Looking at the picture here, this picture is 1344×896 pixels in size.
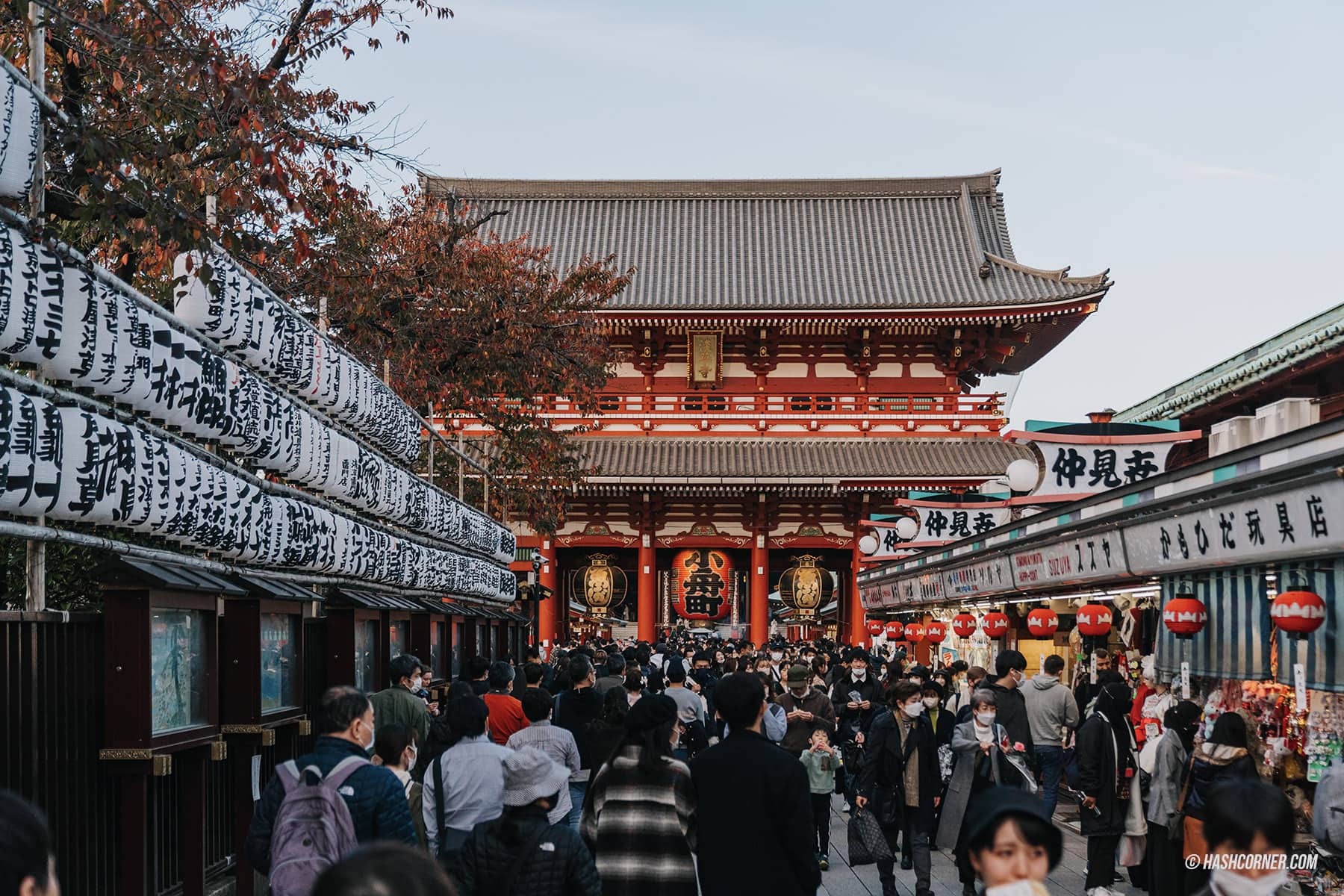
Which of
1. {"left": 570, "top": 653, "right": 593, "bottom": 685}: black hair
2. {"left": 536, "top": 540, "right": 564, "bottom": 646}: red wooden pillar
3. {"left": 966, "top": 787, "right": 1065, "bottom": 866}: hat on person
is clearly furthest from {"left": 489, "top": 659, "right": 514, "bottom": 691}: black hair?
{"left": 536, "top": 540, "right": 564, "bottom": 646}: red wooden pillar

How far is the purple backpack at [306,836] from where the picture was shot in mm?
5117

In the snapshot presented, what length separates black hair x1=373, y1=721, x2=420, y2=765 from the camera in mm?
6301

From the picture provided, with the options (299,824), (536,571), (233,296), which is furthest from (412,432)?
(536,571)

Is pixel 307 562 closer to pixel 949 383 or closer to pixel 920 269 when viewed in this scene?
pixel 949 383

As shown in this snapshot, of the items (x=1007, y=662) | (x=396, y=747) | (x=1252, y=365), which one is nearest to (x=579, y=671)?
(x=1007, y=662)

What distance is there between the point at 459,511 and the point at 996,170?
25.8 m

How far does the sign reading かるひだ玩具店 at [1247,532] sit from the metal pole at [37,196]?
7.05 metres

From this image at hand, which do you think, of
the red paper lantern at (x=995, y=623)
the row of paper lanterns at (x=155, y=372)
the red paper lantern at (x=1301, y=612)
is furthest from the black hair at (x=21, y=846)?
the red paper lantern at (x=995, y=623)

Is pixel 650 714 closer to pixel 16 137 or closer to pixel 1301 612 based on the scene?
pixel 16 137

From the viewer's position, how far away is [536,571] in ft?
107

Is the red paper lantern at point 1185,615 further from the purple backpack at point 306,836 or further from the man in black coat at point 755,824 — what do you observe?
the purple backpack at point 306,836

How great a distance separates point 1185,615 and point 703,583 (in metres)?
21.8

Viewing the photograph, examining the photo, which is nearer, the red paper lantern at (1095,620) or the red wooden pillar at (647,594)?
the red paper lantern at (1095,620)

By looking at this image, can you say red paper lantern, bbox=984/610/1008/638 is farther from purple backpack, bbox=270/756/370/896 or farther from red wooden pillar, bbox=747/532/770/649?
purple backpack, bbox=270/756/370/896
